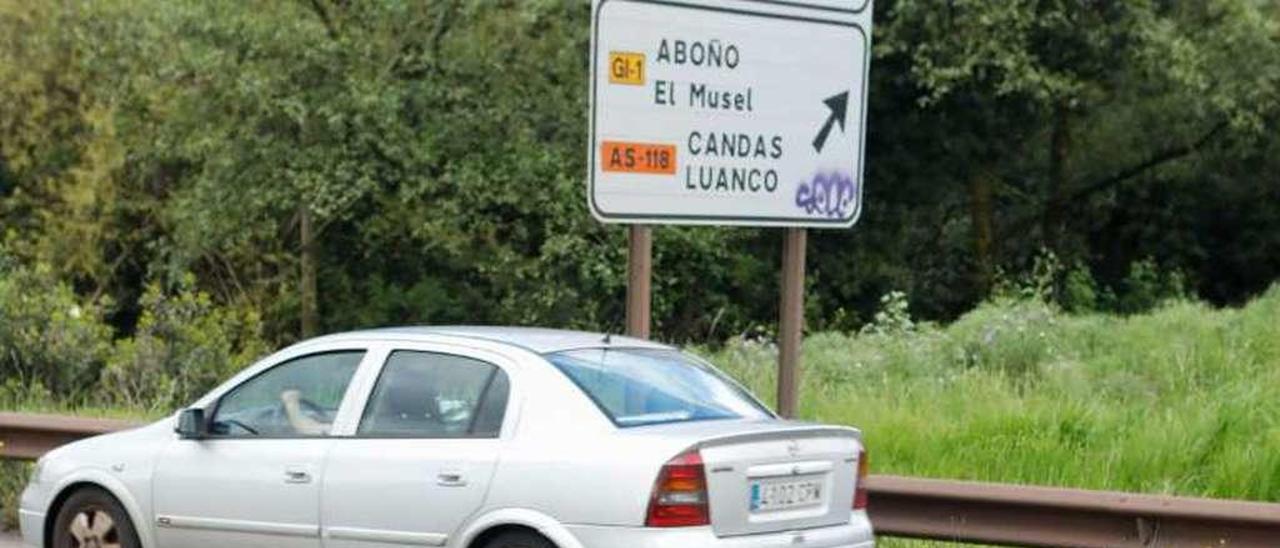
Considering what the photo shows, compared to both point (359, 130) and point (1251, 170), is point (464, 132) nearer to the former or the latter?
point (359, 130)

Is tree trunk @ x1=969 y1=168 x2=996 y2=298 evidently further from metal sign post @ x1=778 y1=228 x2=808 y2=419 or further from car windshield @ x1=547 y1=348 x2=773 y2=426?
car windshield @ x1=547 y1=348 x2=773 y2=426

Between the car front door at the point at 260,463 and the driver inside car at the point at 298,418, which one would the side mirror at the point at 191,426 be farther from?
the driver inside car at the point at 298,418

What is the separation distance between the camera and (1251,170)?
105 feet

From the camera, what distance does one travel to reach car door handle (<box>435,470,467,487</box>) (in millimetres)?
8375

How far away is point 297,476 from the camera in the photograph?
8914 mm

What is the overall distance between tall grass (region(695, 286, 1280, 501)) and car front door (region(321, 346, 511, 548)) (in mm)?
3935

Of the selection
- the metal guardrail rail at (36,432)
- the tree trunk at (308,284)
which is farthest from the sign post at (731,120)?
the tree trunk at (308,284)

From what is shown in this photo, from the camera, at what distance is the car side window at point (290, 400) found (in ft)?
29.9

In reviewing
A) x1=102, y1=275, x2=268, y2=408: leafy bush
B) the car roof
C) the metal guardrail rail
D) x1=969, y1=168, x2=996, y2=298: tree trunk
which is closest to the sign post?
the car roof

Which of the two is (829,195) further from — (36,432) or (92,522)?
(36,432)

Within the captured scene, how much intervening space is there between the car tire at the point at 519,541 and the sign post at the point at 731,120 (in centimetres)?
203

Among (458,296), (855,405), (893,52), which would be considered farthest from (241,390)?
(458,296)

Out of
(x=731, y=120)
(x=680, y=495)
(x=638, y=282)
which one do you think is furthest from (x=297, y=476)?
(x=731, y=120)

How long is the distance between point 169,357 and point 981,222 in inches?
710
